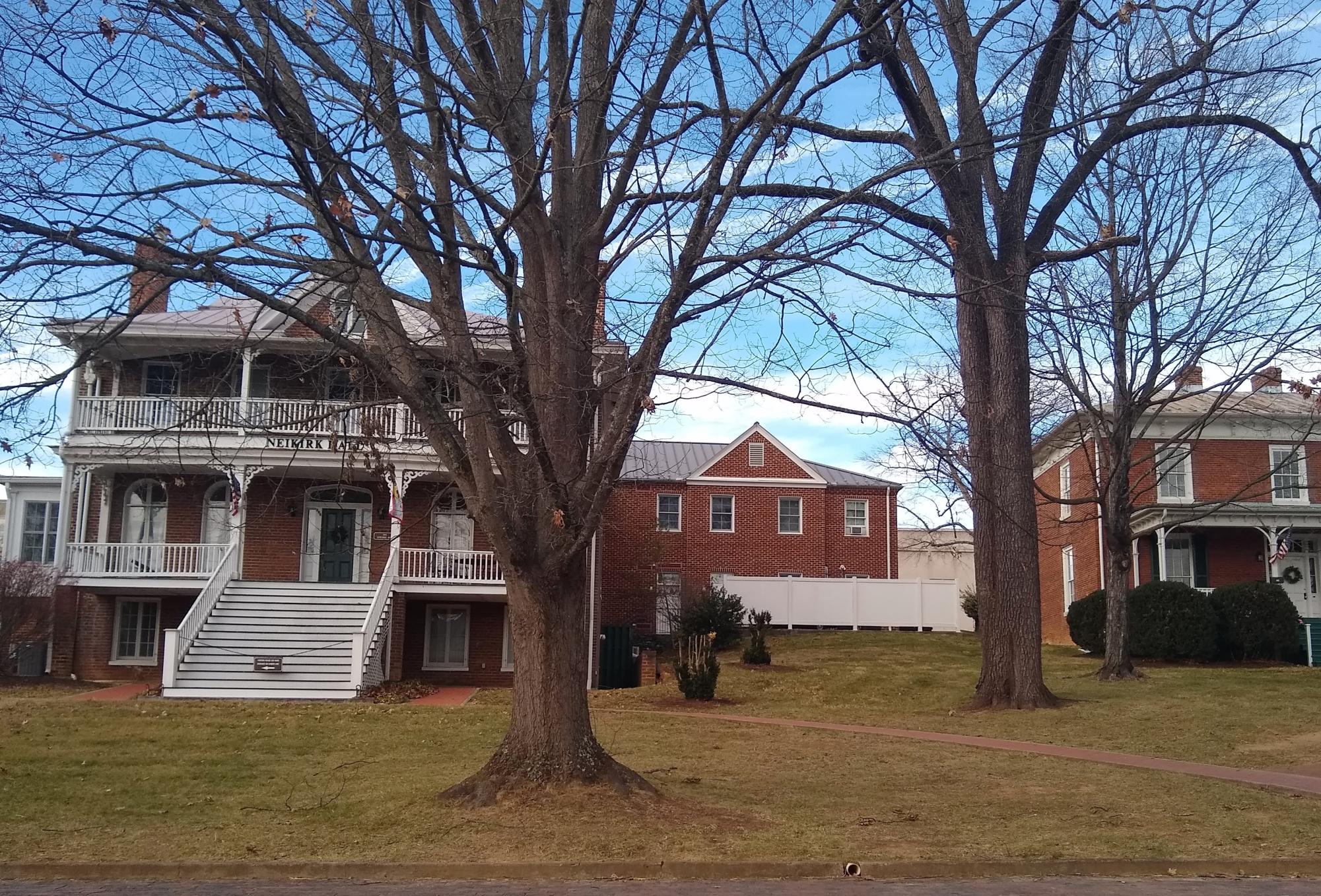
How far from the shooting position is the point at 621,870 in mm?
7613

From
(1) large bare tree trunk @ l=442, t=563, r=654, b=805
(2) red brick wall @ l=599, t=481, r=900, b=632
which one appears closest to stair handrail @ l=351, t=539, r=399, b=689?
(1) large bare tree trunk @ l=442, t=563, r=654, b=805

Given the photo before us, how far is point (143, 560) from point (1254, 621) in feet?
78.9

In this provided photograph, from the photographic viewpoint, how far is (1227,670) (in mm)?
22141

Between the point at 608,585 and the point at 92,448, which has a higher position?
the point at 92,448

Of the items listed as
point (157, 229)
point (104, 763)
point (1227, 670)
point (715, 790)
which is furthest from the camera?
point (1227, 670)

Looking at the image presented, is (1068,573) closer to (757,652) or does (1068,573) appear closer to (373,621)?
(757,652)

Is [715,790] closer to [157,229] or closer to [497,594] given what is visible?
[157,229]

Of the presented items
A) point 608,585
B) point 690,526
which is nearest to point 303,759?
point 608,585

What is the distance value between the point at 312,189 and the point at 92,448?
18.6 meters

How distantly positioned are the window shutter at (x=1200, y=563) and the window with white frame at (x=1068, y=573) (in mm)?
4329

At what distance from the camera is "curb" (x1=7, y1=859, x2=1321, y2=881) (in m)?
7.61

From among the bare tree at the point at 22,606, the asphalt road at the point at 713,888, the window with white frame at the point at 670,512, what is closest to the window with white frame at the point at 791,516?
the window with white frame at the point at 670,512

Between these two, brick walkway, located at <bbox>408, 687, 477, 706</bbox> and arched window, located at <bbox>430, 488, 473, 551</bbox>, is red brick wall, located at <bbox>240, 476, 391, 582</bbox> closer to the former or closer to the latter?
arched window, located at <bbox>430, 488, 473, 551</bbox>

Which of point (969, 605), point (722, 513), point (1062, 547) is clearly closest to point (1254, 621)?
point (1062, 547)
